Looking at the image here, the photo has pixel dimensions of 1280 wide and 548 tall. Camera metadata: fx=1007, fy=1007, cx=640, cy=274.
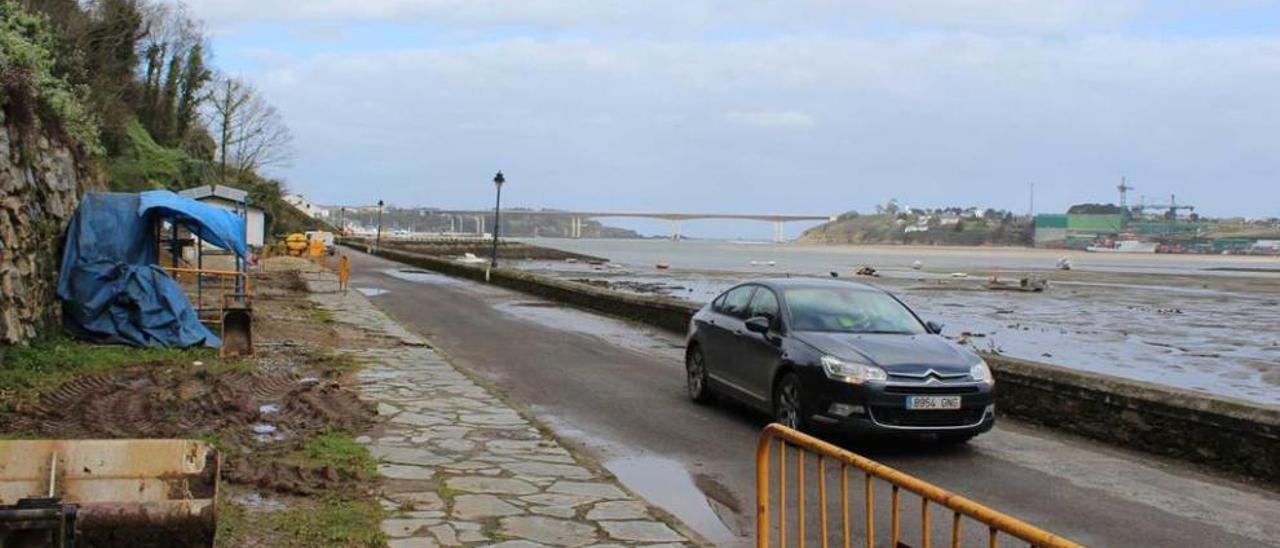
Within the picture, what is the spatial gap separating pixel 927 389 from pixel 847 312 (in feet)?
5.50

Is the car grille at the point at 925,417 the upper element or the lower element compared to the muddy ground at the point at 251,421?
upper

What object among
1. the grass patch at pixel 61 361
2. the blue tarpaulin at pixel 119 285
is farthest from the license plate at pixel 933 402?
the blue tarpaulin at pixel 119 285

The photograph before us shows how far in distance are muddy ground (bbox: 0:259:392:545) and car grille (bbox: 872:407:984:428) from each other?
4.04 m

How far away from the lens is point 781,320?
9.55m

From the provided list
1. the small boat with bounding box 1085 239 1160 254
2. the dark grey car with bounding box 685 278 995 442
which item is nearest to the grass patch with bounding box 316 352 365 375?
the dark grey car with bounding box 685 278 995 442

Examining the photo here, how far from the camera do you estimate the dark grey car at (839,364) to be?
8.21m

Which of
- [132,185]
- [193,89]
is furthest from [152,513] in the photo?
[193,89]

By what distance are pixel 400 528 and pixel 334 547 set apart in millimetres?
479

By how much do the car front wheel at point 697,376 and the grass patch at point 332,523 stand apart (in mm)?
5311

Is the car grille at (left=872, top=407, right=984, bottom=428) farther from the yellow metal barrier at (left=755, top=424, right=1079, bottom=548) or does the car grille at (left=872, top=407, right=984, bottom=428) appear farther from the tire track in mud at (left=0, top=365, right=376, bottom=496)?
the tire track in mud at (left=0, top=365, right=376, bottom=496)

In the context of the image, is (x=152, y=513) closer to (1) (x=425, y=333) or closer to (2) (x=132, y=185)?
(1) (x=425, y=333)

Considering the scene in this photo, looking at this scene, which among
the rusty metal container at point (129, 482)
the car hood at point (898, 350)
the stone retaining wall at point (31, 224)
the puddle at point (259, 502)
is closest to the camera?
the rusty metal container at point (129, 482)

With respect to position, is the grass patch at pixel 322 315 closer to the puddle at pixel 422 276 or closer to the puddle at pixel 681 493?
the puddle at pixel 681 493

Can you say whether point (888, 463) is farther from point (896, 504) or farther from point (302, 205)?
point (302, 205)
